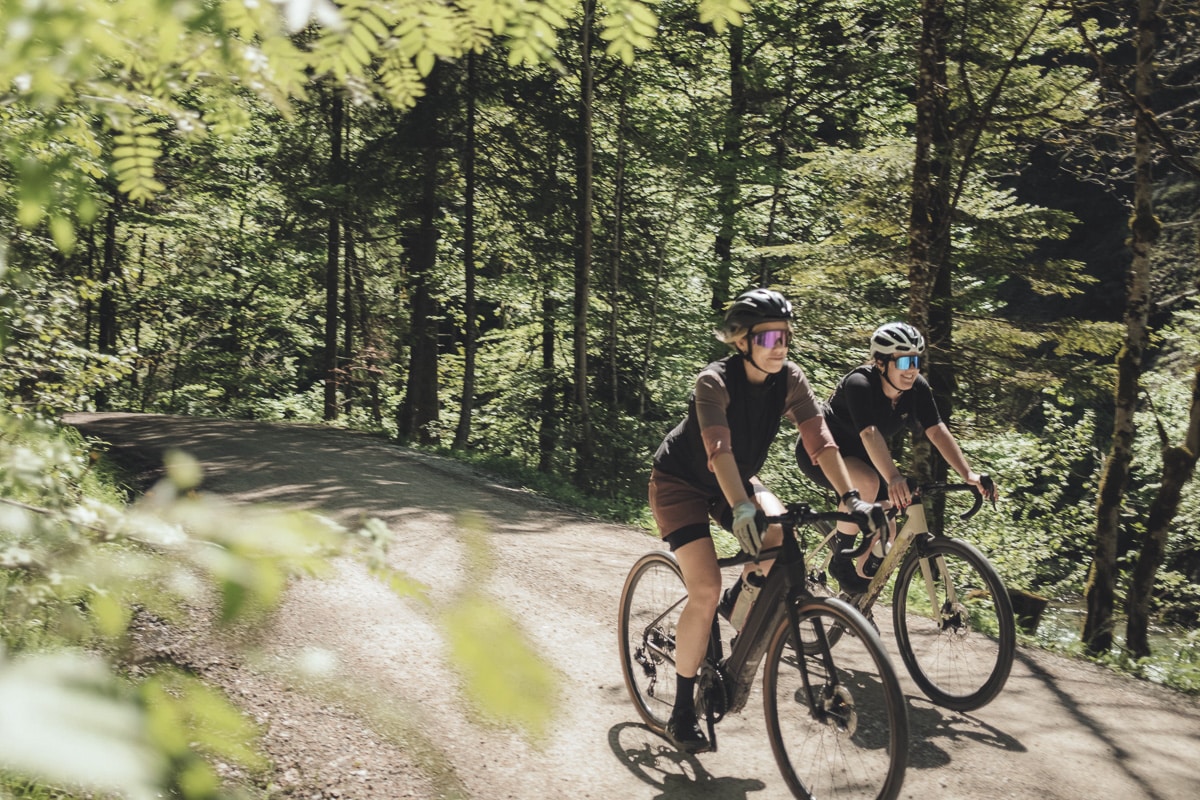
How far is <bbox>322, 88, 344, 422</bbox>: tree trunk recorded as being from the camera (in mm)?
19188

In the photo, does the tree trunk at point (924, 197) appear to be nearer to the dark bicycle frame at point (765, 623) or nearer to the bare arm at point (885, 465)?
the bare arm at point (885, 465)

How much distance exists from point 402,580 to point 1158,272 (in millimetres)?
13031

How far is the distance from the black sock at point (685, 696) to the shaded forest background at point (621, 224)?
3028 millimetres

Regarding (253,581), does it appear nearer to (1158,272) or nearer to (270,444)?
(1158,272)

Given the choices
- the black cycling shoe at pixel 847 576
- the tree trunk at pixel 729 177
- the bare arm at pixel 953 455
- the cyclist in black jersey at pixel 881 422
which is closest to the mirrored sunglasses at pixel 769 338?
Answer: the cyclist in black jersey at pixel 881 422

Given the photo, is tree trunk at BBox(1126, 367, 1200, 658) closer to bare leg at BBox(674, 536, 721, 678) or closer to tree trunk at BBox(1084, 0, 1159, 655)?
tree trunk at BBox(1084, 0, 1159, 655)

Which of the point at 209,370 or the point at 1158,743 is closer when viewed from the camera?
the point at 1158,743

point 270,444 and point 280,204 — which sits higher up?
point 280,204

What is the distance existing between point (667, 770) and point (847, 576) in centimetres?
213

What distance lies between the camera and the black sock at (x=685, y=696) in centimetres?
447

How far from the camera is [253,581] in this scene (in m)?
1.12

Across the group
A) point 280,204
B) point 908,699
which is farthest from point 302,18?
point 280,204

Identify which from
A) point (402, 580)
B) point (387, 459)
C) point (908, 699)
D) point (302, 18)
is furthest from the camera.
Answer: point (387, 459)

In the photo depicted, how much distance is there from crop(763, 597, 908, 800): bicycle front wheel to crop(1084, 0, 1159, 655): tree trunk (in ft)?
22.2
